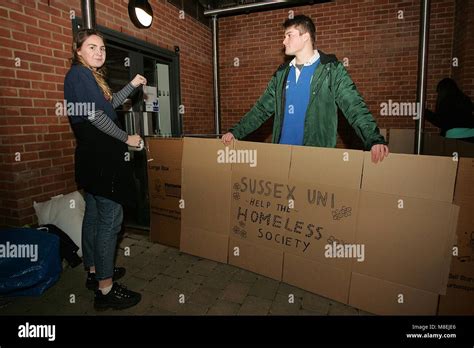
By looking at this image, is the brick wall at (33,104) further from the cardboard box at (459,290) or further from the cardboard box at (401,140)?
the cardboard box at (401,140)

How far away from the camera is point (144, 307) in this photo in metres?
1.95

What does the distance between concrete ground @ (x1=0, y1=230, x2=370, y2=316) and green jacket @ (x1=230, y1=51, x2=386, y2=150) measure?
112 centimetres

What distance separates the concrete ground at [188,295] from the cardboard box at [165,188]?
0.34 meters

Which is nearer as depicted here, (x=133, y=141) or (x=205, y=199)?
(x=133, y=141)

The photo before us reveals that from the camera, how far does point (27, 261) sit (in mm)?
2061

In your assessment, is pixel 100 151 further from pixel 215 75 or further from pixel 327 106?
pixel 215 75

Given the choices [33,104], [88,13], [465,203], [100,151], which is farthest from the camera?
[88,13]

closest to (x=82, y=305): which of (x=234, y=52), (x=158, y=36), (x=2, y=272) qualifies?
(x=2, y=272)

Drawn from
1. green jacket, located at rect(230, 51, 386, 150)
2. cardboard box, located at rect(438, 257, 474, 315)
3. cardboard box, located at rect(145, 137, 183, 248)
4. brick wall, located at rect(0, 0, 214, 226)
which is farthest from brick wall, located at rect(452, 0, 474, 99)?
brick wall, located at rect(0, 0, 214, 226)

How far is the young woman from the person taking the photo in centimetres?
170

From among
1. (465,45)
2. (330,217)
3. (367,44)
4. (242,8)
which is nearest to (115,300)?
(330,217)

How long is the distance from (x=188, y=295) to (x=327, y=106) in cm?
173

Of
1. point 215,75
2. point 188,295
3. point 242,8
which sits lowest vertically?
point 188,295

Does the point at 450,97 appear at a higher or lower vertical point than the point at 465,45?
lower
